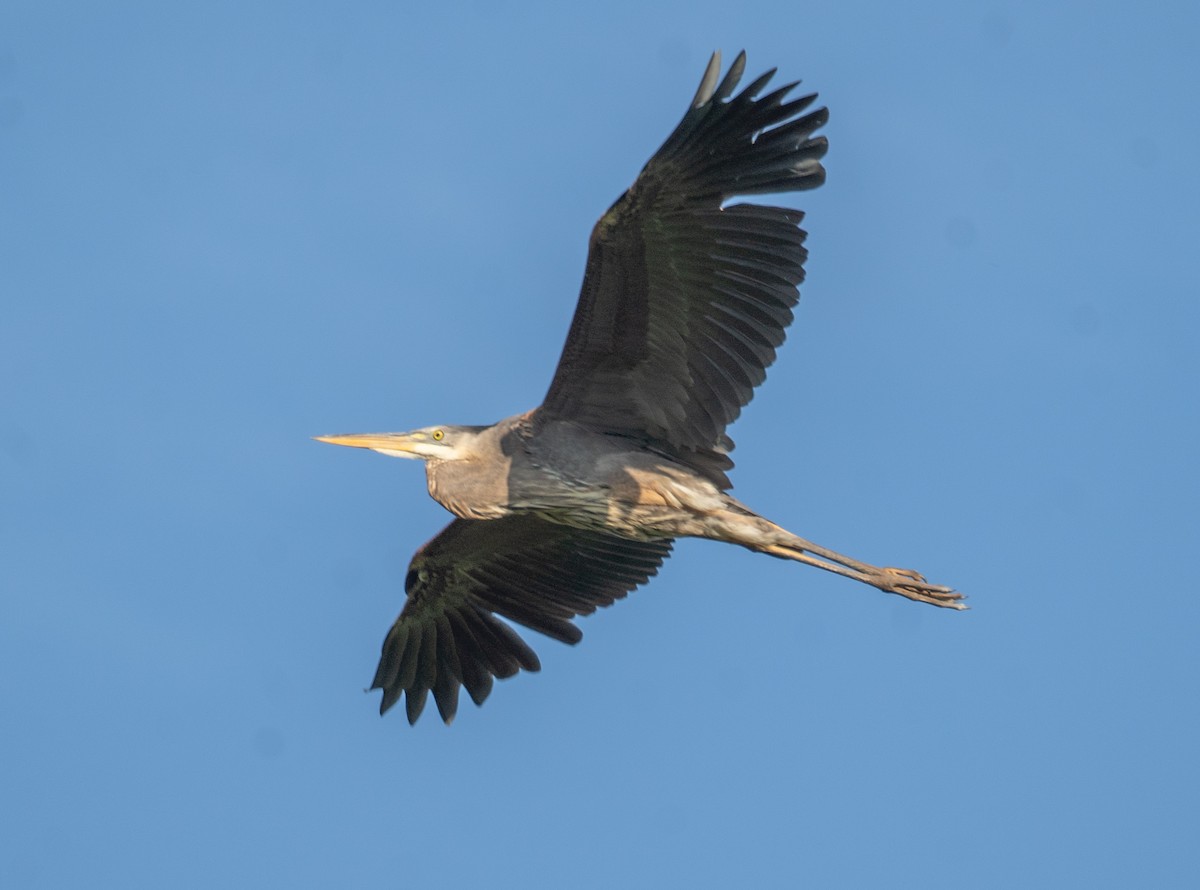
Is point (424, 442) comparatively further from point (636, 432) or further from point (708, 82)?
point (708, 82)

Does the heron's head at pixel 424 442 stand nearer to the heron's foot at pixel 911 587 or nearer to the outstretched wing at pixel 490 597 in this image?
the outstretched wing at pixel 490 597

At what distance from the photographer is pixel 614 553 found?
12727 millimetres

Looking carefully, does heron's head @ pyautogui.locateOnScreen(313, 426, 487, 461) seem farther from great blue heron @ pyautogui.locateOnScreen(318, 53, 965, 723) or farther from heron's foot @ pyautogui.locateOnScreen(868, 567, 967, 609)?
heron's foot @ pyautogui.locateOnScreen(868, 567, 967, 609)

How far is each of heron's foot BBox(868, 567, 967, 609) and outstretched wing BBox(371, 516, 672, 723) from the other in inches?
75.5

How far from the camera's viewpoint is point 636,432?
11250 millimetres

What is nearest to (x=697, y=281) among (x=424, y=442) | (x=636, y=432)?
(x=636, y=432)

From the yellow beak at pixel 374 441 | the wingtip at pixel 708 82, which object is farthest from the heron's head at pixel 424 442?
the wingtip at pixel 708 82

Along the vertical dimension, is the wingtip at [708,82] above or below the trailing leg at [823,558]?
above

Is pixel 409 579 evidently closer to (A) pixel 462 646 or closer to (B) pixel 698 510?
(A) pixel 462 646

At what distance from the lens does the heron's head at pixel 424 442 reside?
11.4 meters

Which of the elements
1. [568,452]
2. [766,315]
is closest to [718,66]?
[766,315]

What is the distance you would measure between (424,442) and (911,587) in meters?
3.48

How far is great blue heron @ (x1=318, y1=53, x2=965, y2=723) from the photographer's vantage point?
10.2m

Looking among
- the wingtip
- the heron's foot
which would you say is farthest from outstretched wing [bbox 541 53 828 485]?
the heron's foot
